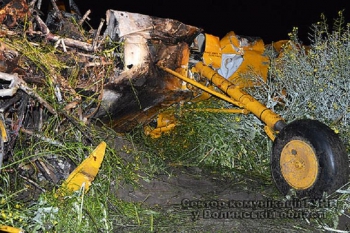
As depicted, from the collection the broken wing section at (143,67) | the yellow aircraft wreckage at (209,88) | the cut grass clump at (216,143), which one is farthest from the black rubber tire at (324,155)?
the broken wing section at (143,67)

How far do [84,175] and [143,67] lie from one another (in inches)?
70.8

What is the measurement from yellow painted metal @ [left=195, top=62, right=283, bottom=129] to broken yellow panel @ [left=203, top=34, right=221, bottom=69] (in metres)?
0.23

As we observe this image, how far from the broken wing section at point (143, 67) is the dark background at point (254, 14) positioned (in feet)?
34.9

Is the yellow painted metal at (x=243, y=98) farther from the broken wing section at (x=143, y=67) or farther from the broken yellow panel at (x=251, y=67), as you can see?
the broken yellow panel at (x=251, y=67)

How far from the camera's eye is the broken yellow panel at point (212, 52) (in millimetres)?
5637

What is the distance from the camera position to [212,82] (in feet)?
17.4

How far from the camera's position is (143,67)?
495cm

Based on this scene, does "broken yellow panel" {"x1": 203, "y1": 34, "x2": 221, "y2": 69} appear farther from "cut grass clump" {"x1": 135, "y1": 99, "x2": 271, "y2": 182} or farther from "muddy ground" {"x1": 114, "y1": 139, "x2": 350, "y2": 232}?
"muddy ground" {"x1": 114, "y1": 139, "x2": 350, "y2": 232}

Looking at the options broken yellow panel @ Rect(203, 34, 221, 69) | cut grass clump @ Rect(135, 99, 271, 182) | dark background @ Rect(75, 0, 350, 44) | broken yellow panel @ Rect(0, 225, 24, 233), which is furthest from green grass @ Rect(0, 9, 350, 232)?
dark background @ Rect(75, 0, 350, 44)

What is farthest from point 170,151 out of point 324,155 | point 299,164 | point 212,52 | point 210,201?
point 324,155

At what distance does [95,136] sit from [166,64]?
1355 millimetres

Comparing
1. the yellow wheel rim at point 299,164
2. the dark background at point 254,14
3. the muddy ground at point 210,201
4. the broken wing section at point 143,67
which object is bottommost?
the muddy ground at point 210,201

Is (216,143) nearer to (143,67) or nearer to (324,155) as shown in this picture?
(143,67)

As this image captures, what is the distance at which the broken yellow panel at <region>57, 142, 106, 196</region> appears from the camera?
3.47m
